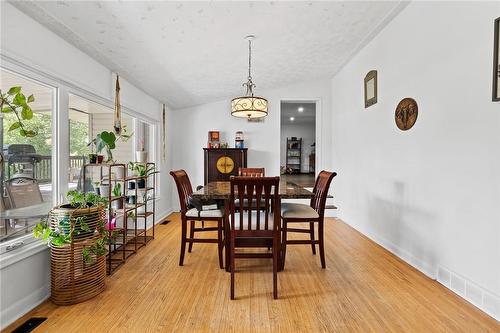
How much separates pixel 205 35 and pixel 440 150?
2.52m

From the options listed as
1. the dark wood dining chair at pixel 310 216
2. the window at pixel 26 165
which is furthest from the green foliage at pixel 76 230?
the dark wood dining chair at pixel 310 216

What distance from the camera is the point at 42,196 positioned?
2.29 m

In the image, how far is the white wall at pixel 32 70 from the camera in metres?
1.78

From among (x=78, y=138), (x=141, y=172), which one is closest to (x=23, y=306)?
(x=78, y=138)

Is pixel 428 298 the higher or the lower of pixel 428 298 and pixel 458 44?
the lower

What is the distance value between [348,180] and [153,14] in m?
3.74

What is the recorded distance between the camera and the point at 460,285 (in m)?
2.17

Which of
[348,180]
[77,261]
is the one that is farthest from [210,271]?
[348,180]

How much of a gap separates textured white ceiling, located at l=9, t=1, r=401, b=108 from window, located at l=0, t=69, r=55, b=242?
1.85 feet

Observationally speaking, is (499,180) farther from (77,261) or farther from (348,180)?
(77,261)

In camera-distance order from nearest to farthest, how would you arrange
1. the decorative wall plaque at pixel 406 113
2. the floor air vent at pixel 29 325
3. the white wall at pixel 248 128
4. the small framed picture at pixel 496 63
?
1. the floor air vent at pixel 29 325
2. the small framed picture at pixel 496 63
3. the decorative wall plaque at pixel 406 113
4. the white wall at pixel 248 128

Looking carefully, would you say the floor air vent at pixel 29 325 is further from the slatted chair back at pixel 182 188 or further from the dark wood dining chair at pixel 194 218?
the slatted chair back at pixel 182 188

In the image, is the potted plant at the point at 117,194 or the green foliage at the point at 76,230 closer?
the green foliage at the point at 76,230

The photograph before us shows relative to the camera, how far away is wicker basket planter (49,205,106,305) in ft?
6.59
